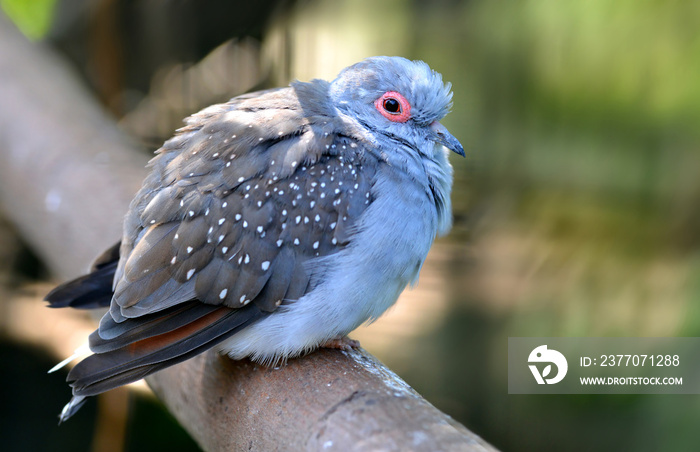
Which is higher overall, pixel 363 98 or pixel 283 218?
pixel 363 98

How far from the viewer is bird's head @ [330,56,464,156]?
8.84 feet

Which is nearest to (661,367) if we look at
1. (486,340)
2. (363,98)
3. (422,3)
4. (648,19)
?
(486,340)

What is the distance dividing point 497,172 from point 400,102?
1.80 metres

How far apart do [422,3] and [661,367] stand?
269 centimetres

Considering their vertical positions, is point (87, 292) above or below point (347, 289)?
below

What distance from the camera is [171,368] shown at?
2.58 metres

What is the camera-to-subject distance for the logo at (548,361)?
3.85 m

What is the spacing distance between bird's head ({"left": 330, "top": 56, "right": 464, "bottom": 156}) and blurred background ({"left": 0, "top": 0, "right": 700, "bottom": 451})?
4.97 ft

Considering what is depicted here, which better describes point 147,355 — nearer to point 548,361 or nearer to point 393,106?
point 393,106

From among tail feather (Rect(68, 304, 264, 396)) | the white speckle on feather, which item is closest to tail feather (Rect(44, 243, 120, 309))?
tail feather (Rect(68, 304, 264, 396))

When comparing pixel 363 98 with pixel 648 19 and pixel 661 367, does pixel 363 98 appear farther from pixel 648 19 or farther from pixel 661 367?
pixel 661 367

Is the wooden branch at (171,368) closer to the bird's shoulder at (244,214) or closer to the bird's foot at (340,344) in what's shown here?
the bird's foot at (340,344)

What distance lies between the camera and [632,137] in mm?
3746

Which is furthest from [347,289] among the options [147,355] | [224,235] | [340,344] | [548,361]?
[548,361]
